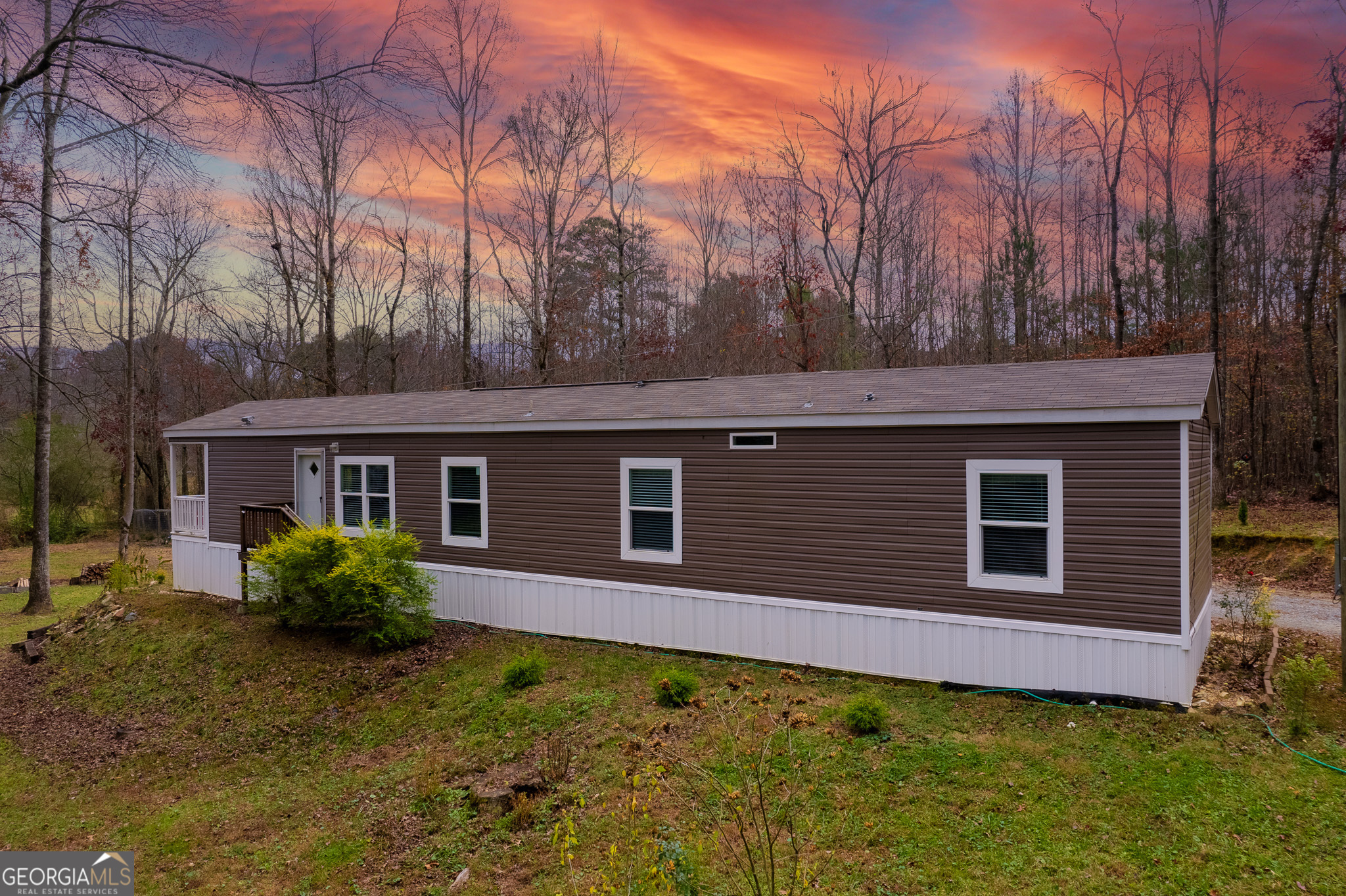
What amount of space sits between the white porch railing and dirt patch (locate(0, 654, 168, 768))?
16.6 ft

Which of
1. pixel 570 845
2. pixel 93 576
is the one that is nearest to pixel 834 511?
pixel 570 845

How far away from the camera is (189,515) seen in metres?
16.0

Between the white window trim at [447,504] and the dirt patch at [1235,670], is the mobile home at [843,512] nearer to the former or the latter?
the white window trim at [447,504]

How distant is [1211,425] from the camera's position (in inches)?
394

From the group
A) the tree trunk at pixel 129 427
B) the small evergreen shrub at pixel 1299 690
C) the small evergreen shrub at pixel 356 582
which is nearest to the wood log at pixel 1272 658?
the small evergreen shrub at pixel 1299 690

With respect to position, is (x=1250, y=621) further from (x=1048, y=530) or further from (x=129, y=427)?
(x=129, y=427)

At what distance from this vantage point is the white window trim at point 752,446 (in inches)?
362

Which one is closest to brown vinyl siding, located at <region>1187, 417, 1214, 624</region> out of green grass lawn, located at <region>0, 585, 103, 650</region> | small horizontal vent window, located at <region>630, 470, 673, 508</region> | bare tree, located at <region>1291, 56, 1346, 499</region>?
small horizontal vent window, located at <region>630, 470, 673, 508</region>

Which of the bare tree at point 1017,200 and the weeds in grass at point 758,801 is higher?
the bare tree at point 1017,200

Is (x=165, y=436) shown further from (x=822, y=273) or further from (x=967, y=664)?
(x=822, y=273)

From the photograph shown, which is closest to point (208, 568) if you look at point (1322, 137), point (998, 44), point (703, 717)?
point (703, 717)

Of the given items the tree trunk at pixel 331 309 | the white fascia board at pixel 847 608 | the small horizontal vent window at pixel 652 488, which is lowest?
the white fascia board at pixel 847 608

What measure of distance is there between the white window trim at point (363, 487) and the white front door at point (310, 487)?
16.3 inches

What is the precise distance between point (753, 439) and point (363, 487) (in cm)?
745
